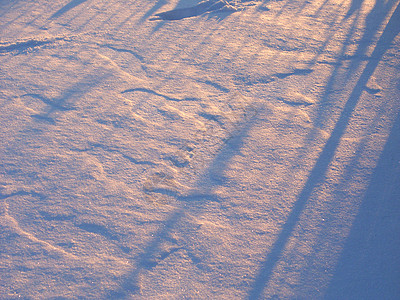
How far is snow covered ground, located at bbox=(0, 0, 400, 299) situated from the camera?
2643mm

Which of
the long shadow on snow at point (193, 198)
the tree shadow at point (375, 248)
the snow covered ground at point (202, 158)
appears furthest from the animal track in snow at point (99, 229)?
the tree shadow at point (375, 248)

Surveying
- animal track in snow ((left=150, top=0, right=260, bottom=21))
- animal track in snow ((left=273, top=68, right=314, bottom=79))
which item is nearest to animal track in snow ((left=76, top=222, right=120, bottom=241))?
animal track in snow ((left=273, top=68, right=314, bottom=79))

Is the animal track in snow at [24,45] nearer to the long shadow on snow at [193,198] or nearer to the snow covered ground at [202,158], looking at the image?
the snow covered ground at [202,158]

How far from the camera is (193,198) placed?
3.13 m

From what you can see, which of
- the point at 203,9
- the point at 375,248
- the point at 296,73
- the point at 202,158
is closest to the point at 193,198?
the point at 202,158

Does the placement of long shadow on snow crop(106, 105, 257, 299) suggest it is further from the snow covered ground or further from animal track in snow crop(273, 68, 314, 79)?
animal track in snow crop(273, 68, 314, 79)

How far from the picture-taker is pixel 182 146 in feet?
11.8

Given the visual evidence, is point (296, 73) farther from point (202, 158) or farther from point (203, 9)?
point (203, 9)

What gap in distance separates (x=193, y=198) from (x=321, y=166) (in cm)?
143

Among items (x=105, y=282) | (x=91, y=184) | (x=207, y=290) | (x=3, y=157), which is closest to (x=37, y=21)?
(x=3, y=157)

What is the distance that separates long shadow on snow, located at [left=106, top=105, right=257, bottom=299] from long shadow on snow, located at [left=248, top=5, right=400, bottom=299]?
2.40 ft

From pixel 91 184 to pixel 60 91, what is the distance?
5.68ft

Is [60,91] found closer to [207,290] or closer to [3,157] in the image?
[3,157]

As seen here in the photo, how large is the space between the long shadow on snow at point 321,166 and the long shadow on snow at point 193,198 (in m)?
0.73
